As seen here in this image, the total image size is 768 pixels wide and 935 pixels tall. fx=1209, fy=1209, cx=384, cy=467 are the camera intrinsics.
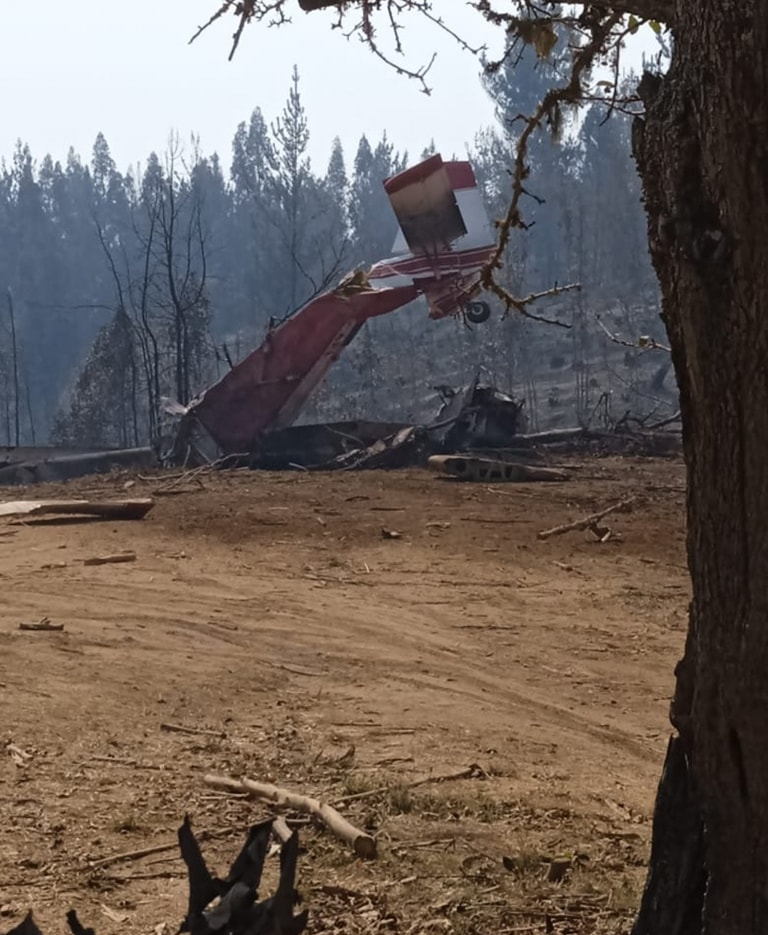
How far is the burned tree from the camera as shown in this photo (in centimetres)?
225

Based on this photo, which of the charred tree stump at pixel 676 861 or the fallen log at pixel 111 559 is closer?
the charred tree stump at pixel 676 861

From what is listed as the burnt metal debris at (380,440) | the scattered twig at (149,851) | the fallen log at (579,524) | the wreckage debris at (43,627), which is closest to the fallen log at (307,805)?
the scattered twig at (149,851)

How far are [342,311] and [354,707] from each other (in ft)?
42.0

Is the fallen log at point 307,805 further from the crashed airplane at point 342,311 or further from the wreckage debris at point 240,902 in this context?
the crashed airplane at point 342,311

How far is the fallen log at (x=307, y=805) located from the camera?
3.85 metres

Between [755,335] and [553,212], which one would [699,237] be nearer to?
[755,335]

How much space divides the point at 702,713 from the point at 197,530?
9.13m

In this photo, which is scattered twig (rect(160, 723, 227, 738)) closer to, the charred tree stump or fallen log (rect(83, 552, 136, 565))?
the charred tree stump

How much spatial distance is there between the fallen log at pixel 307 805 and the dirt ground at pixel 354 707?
0.04 meters

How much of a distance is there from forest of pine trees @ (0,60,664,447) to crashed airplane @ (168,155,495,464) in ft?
27.2

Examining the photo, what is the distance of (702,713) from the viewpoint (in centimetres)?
251

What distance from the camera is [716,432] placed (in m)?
2.37

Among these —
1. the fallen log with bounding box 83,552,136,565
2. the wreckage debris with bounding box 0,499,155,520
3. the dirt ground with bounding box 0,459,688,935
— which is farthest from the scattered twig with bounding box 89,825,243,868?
the wreckage debris with bounding box 0,499,155,520

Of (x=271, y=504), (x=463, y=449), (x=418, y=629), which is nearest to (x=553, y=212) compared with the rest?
(x=463, y=449)
